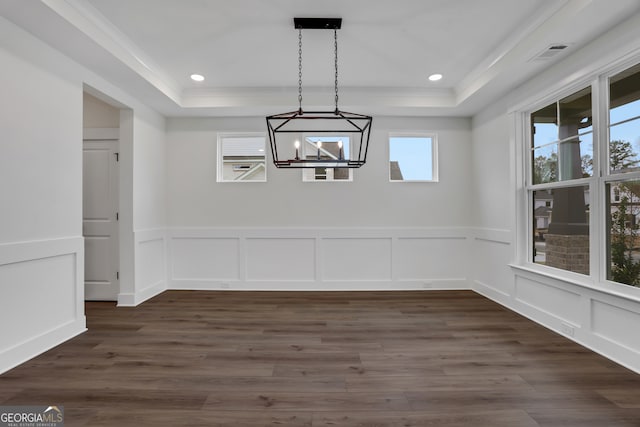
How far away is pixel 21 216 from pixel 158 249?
208cm

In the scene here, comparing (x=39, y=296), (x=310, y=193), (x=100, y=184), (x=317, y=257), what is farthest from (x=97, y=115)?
(x=317, y=257)

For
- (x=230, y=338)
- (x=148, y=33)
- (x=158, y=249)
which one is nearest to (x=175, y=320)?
(x=230, y=338)

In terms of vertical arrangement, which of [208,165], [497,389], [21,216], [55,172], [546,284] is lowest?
[497,389]

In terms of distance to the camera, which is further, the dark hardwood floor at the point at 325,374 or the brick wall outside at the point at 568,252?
the brick wall outside at the point at 568,252

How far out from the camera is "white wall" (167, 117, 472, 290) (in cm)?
465

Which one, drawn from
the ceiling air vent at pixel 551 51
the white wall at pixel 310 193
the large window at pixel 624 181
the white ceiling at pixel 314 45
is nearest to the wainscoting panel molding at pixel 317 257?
the white wall at pixel 310 193

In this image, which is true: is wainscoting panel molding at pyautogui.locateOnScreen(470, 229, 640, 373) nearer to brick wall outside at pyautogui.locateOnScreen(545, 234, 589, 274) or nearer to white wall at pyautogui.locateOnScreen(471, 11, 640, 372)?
white wall at pyautogui.locateOnScreen(471, 11, 640, 372)

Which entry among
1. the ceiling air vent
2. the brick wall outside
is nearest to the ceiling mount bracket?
the ceiling air vent

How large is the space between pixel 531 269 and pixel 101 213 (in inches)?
200

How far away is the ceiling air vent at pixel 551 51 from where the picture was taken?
272cm

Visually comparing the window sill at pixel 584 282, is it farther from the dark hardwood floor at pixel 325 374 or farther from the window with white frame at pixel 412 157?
the window with white frame at pixel 412 157

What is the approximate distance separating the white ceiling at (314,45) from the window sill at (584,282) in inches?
78.6

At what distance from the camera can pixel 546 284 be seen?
3.18 meters

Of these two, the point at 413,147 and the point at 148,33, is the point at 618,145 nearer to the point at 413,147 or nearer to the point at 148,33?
the point at 413,147
